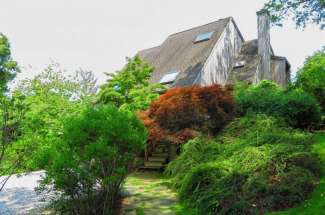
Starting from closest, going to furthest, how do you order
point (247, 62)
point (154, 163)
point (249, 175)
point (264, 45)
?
point (249, 175) → point (154, 163) → point (264, 45) → point (247, 62)

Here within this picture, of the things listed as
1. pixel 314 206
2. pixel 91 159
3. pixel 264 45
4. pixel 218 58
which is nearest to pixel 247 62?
pixel 264 45

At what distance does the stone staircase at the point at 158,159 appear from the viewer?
29.3 feet

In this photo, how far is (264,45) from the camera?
18.3 metres

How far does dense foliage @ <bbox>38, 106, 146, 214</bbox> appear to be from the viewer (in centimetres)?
468

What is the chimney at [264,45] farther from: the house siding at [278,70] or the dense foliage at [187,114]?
the dense foliage at [187,114]

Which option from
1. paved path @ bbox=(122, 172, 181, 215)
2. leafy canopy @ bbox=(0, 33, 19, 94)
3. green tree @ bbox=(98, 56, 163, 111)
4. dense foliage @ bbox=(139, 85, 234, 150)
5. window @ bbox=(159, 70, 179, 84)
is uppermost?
leafy canopy @ bbox=(0, 33, 19, 94)

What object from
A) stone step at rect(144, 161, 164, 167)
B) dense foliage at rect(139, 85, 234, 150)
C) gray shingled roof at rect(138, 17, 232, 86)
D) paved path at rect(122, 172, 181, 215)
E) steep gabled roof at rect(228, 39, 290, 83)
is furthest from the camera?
steep gabled roof at rect(228, 39, 290, 83)

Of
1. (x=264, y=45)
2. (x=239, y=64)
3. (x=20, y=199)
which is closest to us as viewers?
(x=20, y=199)

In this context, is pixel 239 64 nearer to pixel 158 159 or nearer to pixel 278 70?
pixel 278 70

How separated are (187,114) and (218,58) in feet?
31.5

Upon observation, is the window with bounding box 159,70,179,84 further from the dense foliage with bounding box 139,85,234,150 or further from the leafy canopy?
the leafy canopy

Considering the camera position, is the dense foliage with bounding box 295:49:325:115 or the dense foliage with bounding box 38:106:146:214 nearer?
the dense foliage with bounding box 38:106:146:214

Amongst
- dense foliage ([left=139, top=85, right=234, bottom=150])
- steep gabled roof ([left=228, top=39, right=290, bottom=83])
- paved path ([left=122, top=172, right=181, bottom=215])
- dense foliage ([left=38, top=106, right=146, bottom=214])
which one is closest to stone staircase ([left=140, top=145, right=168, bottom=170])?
dense foliage ([left=139, top=85, right=234, bottom=150])

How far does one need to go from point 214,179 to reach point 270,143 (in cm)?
190
